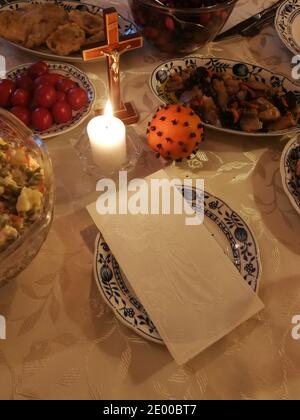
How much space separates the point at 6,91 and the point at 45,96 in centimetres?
10

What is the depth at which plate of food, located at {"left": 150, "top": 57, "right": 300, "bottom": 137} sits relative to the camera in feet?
2.85

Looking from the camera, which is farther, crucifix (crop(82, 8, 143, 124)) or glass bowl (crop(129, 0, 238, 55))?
glass bowl (crop(129, 0, 238, 55))

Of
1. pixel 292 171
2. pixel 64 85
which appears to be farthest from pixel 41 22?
pixel 292 171

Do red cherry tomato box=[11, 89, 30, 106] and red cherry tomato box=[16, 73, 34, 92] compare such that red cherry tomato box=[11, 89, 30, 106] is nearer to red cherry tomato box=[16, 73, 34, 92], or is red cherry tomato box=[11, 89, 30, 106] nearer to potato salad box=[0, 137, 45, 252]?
red cherry tomato box=[16, 73, 34, 92]

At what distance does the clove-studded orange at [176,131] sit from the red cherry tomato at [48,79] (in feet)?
0.95

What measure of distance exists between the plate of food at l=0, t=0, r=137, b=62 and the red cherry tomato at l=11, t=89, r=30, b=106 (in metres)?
0.18

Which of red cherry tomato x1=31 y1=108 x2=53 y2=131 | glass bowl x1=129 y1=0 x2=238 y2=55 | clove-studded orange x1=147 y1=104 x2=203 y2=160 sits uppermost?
glass bowl x1=129 y1=0 x2=238 y2=55

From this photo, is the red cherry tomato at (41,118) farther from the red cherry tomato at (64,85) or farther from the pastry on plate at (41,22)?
the pastry on plate at (41,22)

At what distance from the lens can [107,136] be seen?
31.3 inches

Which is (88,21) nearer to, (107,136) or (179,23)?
(179,23)

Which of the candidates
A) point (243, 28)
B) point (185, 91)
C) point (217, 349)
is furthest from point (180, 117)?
point (243, 28)

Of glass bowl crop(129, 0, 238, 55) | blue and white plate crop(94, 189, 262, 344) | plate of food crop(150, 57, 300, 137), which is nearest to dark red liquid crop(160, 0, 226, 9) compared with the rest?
glass bowl crop(129, 0, 238, 55)

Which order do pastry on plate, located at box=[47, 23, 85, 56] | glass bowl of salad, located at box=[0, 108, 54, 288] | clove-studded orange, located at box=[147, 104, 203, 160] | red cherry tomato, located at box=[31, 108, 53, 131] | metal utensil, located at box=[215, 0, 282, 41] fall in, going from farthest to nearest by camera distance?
metal utensil, located at box=[215, 0, 282, 41]
pastry on plate, located at box=[47, 23, 85, 56]
red cherry tomato, located at box=[31, 108, 53, 131]
clove-studded orange, located at box=[147, 104, 203, 160]
glass bowl of salad, located at box=[0, 108, 54, 288]

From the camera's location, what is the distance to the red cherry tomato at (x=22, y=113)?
0.88m
